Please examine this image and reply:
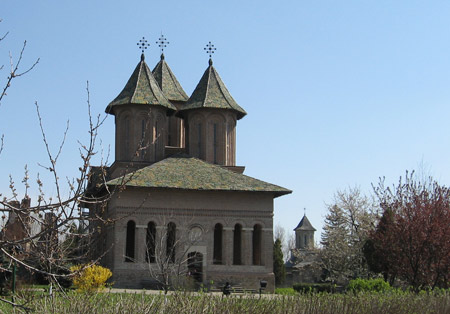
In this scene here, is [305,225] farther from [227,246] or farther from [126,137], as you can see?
[227,246]

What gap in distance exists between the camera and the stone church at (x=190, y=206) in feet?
104

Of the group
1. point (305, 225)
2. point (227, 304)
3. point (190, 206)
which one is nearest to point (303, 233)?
point (305, 225)

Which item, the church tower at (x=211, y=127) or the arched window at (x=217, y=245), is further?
the church tower at (x=211, y=127)

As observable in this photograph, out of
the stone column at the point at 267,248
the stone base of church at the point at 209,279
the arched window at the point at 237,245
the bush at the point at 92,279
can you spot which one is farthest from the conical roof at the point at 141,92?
the bush at the point at 92,279

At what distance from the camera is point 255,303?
10828mm

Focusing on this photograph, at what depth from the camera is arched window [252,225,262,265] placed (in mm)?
33938

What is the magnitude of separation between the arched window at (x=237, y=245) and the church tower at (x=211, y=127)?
15.4 feet

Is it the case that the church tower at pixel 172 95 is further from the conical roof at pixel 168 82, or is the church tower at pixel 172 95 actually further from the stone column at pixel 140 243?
the stone column at pixel 140 243

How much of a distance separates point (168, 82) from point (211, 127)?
6592 millimetres

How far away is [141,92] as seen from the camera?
3747cm

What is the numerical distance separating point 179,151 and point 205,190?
21.6 feet

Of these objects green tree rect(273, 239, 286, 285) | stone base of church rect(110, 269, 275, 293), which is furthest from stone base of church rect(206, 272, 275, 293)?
green tree rect(273, 239, 286, 285)

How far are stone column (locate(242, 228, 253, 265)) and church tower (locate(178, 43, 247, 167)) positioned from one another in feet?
19.4

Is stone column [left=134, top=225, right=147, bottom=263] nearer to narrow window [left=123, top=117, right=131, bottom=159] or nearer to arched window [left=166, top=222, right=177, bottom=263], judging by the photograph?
arched window [left=166, top=222, right=177, bottom=263]
